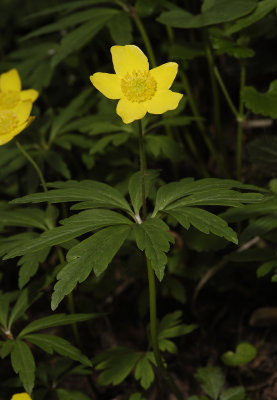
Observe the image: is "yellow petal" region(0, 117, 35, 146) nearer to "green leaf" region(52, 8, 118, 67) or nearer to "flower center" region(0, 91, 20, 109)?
"flower center" region(0, 91, 20, 109)

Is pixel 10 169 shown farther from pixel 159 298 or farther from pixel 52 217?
pixel 159 298

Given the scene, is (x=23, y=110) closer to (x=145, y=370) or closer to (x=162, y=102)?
(x=162, y=102)

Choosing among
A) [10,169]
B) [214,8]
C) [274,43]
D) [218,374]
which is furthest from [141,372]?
[274,43]

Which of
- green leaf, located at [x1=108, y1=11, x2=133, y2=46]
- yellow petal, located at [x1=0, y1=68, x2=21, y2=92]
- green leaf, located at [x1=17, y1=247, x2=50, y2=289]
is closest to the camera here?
green leaf, located at [x1=17, y1=247, x2=50, y2=289]

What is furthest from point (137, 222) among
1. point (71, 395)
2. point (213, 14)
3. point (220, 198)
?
point (213, 14)

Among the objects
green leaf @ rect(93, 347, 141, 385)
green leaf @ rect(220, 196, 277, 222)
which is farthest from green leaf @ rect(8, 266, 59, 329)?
green leaf @ rect(220, 196, 277, 222)

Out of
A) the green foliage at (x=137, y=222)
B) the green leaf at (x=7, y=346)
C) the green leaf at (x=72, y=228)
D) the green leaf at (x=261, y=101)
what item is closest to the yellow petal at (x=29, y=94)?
the green foliage at (x=137, y=222)
